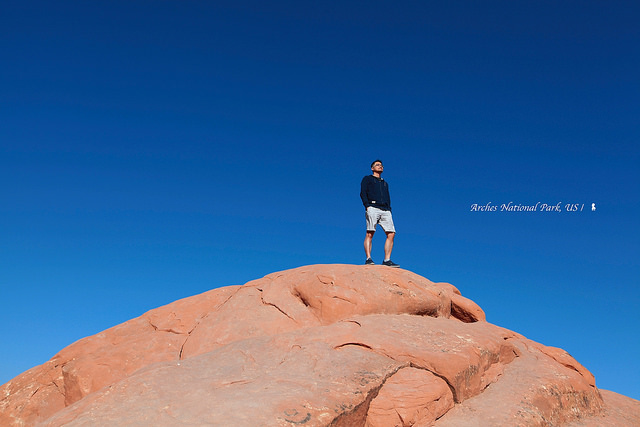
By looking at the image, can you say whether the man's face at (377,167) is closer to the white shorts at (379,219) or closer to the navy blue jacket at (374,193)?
the navy blue jacket at (374,193)

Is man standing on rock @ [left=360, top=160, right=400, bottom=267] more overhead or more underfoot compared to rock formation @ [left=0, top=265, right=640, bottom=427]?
more overhead

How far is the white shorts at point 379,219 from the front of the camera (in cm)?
1263

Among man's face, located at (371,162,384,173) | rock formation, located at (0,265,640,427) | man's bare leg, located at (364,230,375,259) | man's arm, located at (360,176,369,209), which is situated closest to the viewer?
rock formation, located at (0,265,640,427)

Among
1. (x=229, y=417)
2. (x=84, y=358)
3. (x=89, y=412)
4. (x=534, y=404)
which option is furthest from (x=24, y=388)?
(x=534, y=404)

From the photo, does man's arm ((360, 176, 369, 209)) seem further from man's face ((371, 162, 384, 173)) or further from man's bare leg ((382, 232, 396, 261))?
man's bare leg ((382, 232, 396, 261))

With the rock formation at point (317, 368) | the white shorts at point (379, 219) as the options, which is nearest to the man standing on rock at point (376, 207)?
the white shorts at point (379, 219)

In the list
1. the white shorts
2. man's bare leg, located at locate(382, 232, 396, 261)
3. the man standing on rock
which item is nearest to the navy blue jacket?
the man standing on rock

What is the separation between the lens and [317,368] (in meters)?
6.97

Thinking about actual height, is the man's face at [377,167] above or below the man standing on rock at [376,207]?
above

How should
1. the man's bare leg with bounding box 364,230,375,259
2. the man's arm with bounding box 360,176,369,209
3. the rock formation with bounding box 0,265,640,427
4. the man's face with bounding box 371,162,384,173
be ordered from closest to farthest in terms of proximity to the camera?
the rock formation with bounding box 0,265,640,427
the man's bare leg with bounding box 364,230,375,259
the man's arm with bounding box 360,176,369,209
the man's face with bounding box 371,162,384,173

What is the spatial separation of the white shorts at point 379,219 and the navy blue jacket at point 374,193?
15 cm

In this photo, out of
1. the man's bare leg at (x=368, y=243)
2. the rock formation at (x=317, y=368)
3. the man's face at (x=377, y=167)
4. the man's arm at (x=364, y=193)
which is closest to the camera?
the rock formation at (x=317, y=368)

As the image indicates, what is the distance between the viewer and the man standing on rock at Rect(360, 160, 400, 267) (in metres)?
12.6

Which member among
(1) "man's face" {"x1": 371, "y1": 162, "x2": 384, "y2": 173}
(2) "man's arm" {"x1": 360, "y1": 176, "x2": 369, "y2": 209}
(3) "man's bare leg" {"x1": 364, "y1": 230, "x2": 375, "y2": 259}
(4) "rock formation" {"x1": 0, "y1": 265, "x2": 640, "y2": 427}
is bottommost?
(4) "rock formation" {"x1": 0, "y1": 265, "x2": 640, "y2": 427}
